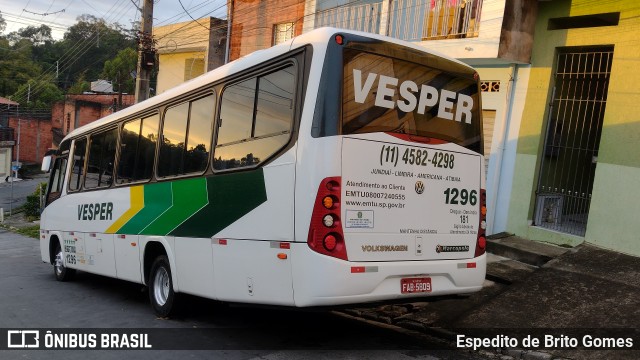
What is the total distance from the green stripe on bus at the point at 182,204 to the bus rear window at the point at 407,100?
2.28m

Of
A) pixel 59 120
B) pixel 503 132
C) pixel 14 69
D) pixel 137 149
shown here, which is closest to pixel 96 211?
pixel 137 149

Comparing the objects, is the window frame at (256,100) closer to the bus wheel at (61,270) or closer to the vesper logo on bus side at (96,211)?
the vesper logo on bus side at (96,211)

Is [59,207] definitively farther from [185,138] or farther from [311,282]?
[311,282]

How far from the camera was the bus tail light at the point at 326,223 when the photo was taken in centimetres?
475

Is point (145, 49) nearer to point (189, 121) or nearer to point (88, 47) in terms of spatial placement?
point (189, 121)

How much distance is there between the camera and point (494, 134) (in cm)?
1102

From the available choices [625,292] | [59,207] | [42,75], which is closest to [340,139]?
[625,292]

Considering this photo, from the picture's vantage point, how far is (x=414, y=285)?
528 centimetres

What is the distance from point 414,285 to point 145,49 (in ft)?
47.1

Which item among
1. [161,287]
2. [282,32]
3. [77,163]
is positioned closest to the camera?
[161,287]

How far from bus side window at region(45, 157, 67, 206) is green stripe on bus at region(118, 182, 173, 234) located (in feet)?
14.0

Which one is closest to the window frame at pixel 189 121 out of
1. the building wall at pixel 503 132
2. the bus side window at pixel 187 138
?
the bus side window at pixel 187 138

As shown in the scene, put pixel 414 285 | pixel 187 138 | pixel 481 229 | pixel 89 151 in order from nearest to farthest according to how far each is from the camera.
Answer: pixel 414 285 < pixel 481 229 < pixel 187 138 < pixel 89 151

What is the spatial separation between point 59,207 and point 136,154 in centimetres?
432
